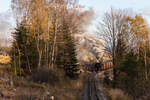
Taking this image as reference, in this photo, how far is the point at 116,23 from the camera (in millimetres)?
15461

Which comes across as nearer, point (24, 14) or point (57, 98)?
point (57, 98)

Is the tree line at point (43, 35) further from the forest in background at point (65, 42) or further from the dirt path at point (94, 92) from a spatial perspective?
the dirt path at point (94, 92)

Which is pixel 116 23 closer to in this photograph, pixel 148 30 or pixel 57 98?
pixel 57 98

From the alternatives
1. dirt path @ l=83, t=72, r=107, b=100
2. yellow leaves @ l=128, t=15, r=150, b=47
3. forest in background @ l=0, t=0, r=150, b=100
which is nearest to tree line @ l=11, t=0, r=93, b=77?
forest in background @ l=0, t=0, r=150, b=100

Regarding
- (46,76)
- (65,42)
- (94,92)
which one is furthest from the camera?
(65,42)

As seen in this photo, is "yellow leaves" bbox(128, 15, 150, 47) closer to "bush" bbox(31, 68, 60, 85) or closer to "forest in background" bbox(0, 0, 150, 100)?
"forest in background" bbox(0, 0, 150, 100)

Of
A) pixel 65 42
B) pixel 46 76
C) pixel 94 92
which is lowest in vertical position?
pixel 94 92

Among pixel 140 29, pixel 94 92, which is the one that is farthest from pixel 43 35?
pixel 140 29

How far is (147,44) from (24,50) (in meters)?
19.2

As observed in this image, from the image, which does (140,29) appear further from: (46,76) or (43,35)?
(46,76)

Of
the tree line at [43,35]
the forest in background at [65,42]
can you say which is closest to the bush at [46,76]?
the forest in background at [65,42]

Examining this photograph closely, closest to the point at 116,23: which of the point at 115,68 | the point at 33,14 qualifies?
the point at 115,68

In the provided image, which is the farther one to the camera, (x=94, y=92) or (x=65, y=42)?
(x=65, y=42)

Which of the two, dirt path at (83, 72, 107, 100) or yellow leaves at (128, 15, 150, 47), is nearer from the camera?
dirt path at (83, 72, 107, 100)
